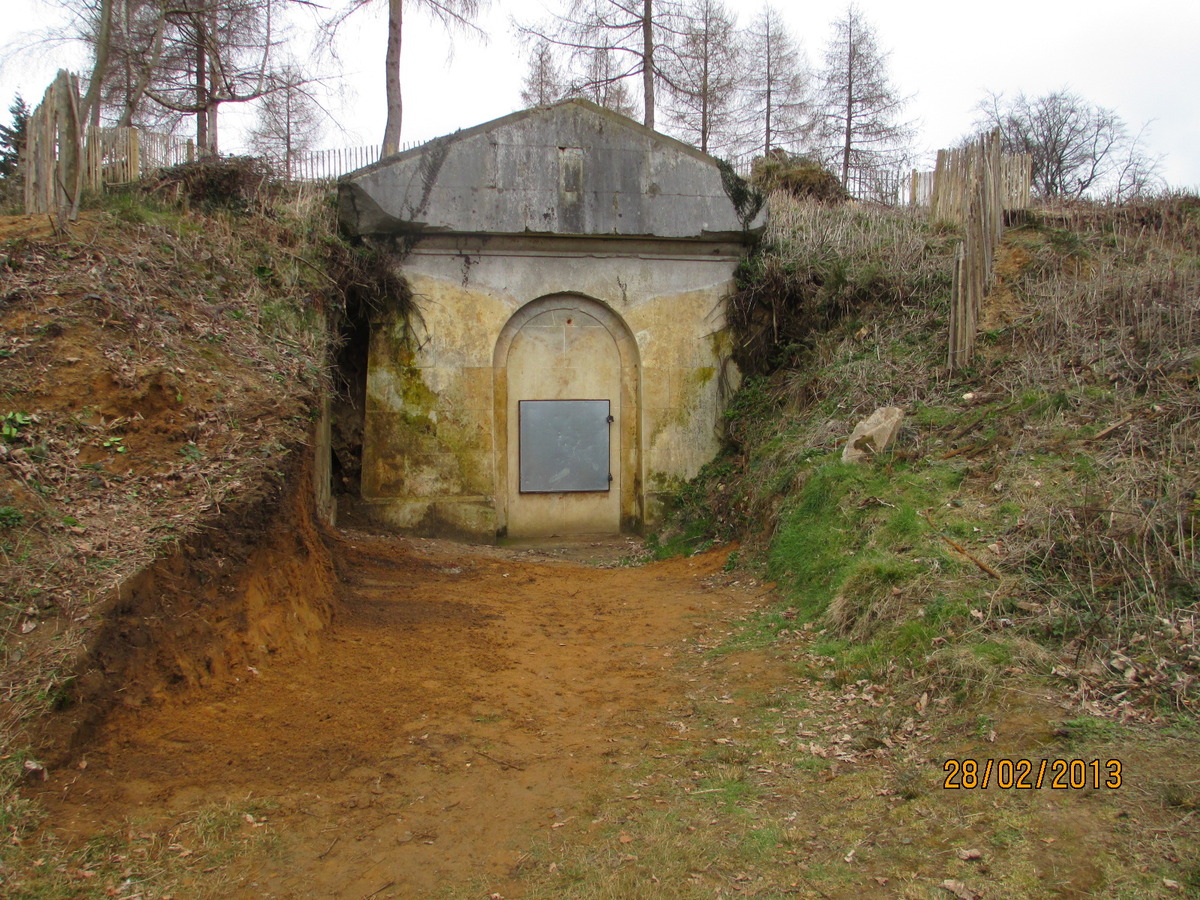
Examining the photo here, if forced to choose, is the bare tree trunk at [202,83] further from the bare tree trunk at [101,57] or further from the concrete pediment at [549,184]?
the concrete pediment at [549,184]

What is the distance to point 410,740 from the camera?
504 cm

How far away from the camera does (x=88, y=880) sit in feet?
11.4

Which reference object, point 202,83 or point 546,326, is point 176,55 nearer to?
point 202,83

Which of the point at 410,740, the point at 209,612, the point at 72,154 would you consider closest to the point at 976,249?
the point at 410,740

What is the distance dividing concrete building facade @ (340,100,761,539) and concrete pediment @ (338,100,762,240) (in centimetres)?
2

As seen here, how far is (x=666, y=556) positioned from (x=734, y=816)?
251 inches

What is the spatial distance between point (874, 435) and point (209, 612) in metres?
6.15

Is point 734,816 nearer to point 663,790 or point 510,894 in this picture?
point 663,790

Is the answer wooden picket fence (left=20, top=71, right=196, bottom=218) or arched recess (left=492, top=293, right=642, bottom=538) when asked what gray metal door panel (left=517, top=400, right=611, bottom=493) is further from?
wooden picket fence (left=20, top=71, right=196, bottom=218)

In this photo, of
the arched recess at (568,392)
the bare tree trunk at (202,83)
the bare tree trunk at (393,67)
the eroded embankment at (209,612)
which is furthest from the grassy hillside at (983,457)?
the bare tree trunk at (202,83)

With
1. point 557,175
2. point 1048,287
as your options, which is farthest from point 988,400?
point 557,175

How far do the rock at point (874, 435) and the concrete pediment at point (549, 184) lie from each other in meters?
3.90

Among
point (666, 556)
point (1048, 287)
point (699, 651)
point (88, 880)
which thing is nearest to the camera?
point (88, 880)

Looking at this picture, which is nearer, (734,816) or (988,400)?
(734,816)
